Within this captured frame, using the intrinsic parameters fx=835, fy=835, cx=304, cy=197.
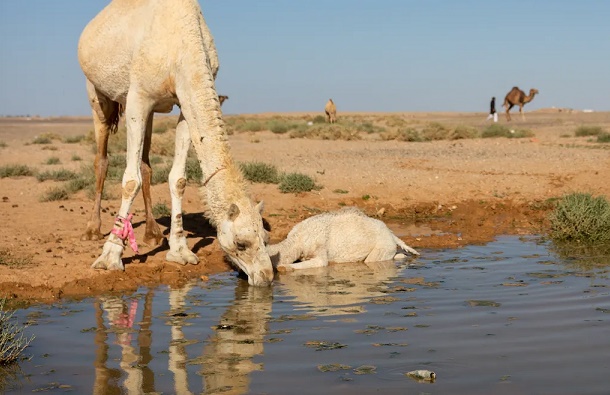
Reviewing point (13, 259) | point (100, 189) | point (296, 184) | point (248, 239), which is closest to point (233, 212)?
point (248, 239)

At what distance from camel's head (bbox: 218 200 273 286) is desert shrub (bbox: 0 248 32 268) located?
268cm

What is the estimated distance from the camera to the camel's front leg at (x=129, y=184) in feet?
31.0

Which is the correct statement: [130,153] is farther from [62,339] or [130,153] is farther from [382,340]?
[382,340]

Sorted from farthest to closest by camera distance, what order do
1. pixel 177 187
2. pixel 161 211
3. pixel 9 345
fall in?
1. pixel 161 211
2. pixel 177 187
3. pixel 9 345

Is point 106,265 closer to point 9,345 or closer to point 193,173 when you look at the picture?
point 9,345

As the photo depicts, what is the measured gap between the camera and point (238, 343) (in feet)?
20.4

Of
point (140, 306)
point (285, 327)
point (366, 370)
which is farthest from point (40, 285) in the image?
point (366, 370)

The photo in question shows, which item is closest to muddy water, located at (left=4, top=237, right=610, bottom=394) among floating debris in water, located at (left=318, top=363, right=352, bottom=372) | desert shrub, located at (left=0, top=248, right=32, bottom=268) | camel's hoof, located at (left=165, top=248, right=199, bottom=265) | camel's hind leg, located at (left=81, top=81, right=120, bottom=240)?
floating debris in water, located at (left=318, top=363, right=352, bottom=372)

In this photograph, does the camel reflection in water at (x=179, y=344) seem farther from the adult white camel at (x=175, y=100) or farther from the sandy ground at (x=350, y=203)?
the sandy ground at (x=350, y=203)

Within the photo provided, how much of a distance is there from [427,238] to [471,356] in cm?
599

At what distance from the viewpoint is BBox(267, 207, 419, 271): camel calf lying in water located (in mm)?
9625

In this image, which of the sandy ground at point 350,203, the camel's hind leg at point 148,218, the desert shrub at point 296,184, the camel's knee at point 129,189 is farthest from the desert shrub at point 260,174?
the camel's knee at point 129,189

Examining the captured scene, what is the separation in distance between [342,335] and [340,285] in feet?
7.26

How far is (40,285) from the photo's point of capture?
855 centimetres
